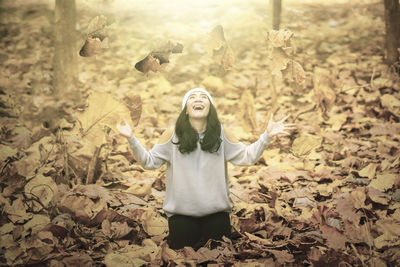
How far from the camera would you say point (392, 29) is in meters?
5.00

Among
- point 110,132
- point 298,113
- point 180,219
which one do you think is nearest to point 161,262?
point 180,219

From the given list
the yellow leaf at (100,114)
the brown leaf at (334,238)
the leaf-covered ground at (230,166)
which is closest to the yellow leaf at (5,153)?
the leaf-covered ground at (230,166)

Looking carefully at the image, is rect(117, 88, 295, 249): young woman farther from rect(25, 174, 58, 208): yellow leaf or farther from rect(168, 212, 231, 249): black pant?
rect(25, 174, 58, 208): yellow leaf

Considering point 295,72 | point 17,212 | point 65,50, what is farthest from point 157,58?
point 65,50

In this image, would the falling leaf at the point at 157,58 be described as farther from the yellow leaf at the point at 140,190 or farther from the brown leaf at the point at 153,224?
the yellow leaf at the point at 140,190

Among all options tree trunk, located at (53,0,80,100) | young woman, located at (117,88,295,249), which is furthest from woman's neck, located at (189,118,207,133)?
tree trunk, located at (53,0,80,100)

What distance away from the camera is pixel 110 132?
382 cm

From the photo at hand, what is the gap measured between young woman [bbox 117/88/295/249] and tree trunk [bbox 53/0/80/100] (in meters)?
2.53

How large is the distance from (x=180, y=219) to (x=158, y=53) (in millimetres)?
1064

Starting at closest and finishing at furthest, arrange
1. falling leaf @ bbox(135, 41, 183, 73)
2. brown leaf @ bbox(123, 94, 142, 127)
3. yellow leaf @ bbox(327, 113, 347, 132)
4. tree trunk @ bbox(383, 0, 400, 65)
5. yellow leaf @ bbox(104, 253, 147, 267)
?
yellow leaf @ bbox(104, 253, 147, 267)
falling leaf @ bbox(135, 41, 183, 73)
brown leaf @ bbox(123, 94, 142, 127)
yellow leaf @ bbox(327, 113, 347, 132)
tree trunk @ bbox(383, 0, 400, 65)

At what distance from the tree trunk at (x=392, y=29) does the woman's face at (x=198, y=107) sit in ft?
12.0

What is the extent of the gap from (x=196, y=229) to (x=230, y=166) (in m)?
1.49

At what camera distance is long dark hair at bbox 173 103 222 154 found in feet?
7.77

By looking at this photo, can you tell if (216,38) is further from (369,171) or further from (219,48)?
(369,171)
